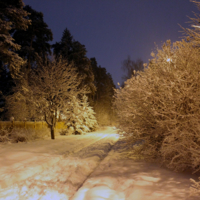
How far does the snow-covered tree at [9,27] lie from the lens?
11086mm

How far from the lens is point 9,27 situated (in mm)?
11117

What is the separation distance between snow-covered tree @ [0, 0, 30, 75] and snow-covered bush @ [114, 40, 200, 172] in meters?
8.03

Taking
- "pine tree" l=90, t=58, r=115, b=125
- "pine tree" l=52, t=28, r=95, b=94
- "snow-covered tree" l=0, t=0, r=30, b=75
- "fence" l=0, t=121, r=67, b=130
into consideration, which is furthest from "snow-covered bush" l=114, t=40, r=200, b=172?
"pine tree" l=90, t=58, r=115, b=125

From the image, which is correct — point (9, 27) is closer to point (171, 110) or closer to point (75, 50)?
point (171, 110)

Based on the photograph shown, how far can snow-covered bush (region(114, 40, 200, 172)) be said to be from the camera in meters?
4.77

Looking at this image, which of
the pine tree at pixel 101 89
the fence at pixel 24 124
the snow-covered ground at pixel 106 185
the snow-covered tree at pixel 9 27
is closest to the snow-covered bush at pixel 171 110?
the snow-covered ground at pixel 106 185

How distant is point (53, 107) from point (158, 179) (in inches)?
480

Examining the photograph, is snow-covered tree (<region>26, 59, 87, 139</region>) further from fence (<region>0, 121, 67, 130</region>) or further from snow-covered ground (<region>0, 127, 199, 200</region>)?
snow-covered ground (<region>0, 127, 199, 200</region>)

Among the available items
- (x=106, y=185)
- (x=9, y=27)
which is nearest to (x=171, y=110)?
(x=106, y=185)

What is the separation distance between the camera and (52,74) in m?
16.2

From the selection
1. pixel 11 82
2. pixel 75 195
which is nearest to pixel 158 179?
pixel 75 195

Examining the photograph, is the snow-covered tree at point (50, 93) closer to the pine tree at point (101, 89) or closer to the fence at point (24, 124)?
the fence at point (24, 124)

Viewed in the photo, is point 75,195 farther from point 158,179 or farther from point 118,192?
point 158,179

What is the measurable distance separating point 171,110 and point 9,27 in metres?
10.5
